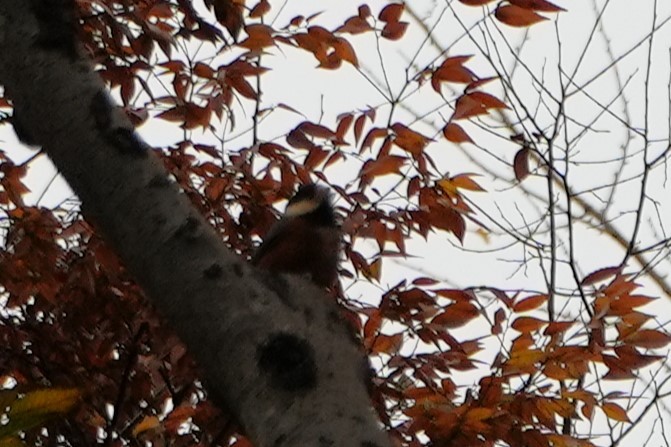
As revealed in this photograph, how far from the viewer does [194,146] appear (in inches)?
108

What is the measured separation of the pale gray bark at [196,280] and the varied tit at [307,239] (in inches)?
32.8

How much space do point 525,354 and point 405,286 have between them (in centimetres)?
43

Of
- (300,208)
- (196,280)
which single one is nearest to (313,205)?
(300,208)

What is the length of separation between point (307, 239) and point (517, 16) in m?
0.77

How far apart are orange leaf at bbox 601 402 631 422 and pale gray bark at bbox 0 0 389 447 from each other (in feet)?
4.83

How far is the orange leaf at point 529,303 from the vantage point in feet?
7.48

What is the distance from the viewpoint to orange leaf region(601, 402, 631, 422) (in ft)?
7.55

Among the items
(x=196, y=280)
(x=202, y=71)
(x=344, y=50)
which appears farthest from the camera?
(x=202, y=71)

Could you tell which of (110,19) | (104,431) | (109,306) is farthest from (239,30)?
(104,431)

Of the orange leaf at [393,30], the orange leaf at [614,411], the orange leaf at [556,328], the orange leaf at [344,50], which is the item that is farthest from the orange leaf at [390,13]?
the orange leaf at [614,411]

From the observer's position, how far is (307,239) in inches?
87.5

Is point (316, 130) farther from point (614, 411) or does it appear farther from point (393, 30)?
point (614, 411)

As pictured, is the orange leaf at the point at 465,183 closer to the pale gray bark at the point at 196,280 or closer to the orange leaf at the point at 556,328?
the orange leaf at the point at 556,328

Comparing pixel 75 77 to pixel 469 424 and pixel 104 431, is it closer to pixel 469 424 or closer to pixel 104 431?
pixel 469 424
